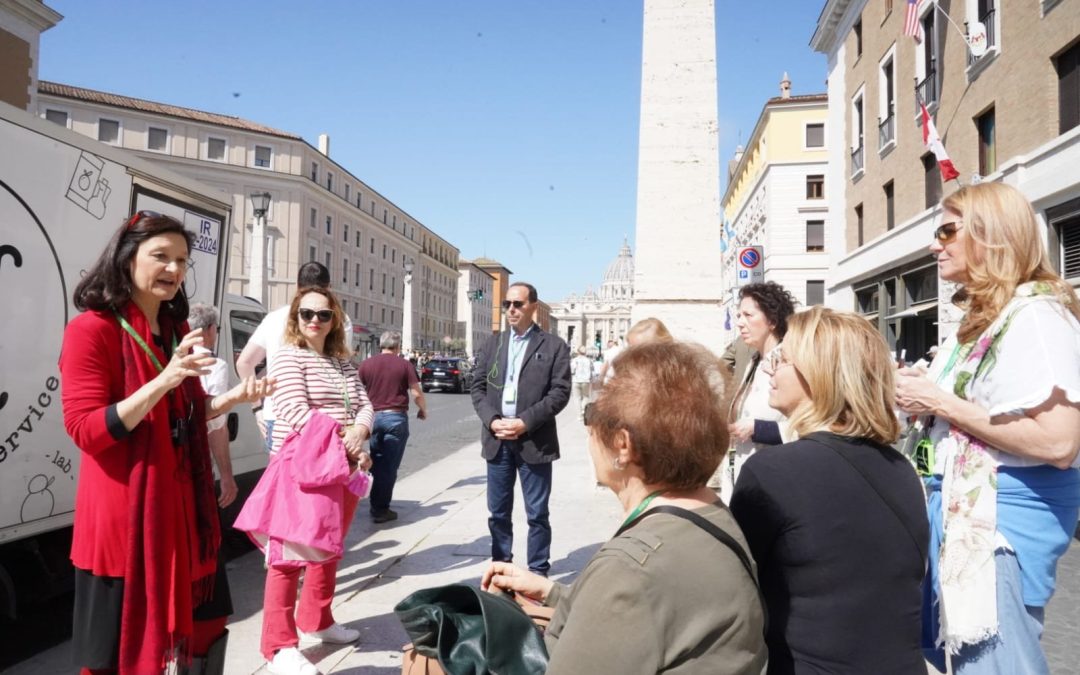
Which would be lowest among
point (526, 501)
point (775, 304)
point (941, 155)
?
point (526, 501)

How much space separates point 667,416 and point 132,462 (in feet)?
5.34

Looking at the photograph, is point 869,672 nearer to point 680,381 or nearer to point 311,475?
point 680,381

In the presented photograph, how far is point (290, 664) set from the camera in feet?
9.94

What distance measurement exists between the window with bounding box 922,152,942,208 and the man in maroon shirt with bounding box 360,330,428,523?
14.5 m

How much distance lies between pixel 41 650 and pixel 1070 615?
5.76 meters

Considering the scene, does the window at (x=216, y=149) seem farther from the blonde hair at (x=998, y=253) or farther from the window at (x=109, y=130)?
the blonde hair at (x=998, y=253)

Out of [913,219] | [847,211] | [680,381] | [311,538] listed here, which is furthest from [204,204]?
[847,211]

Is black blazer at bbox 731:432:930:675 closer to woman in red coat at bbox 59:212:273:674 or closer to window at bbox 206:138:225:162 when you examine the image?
woman in red coat at bbox 59:212:273:674

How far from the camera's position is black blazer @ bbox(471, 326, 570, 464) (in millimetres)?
4387

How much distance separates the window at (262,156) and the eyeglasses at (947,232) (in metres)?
56.0

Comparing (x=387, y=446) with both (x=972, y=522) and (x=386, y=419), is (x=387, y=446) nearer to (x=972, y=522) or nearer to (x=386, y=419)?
(x=386, y=419)

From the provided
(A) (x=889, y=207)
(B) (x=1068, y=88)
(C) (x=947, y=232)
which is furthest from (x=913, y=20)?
(C) (x=947, y=232)

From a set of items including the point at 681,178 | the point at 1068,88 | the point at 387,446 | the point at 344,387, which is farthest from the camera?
the point at 1068,88

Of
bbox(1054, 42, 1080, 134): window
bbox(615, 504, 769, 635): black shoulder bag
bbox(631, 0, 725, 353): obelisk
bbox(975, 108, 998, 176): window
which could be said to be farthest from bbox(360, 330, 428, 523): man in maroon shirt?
bbox(975, 108, 998, 176): window
